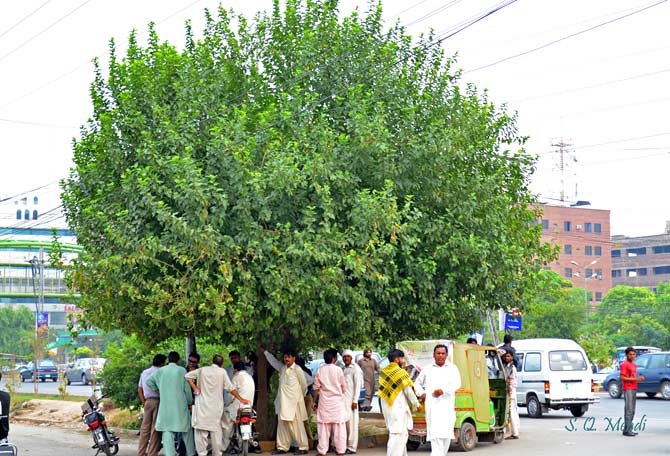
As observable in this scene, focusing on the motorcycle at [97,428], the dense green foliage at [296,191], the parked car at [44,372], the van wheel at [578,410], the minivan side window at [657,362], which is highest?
the dense green foliage at [296,191]

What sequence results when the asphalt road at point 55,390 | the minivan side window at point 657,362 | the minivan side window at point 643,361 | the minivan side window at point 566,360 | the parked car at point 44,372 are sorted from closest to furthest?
the minivan side window at point 566,360 → the minivan side window at point 657,362 → the minivan side window at point 643,361 → the asphalt road at point 55,390 → the parked car at point 44,372

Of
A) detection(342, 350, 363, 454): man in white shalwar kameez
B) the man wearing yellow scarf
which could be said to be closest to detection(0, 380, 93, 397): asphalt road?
detection(342, 350, 363, 454): man in white shalwar kameez

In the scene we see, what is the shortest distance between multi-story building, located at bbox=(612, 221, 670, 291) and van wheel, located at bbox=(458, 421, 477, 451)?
12970cm

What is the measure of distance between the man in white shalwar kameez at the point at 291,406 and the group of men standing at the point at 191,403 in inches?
25.0

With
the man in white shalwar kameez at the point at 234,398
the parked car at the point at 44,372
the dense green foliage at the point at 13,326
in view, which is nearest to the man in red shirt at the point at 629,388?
the man in white shalwar kameez at the point at 234,398

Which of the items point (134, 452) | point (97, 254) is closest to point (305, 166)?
point (97, 254)

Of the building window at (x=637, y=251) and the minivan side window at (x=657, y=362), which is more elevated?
the building window at (x=637, y=251)

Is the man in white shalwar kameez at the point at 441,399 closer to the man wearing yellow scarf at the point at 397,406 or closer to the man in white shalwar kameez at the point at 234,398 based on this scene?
the man wearing yellow scarf at the point at 397,406

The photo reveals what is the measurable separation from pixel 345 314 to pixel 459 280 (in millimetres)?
2540

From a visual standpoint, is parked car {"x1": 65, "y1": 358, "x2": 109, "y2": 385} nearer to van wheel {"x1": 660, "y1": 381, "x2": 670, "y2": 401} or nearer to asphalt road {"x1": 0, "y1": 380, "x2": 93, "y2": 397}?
asphalt road {"x1": 0, "y1": 380, "x2": 93, "y2": 397}

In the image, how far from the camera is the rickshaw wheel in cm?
1834

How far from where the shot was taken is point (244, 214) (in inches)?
625

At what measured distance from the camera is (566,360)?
26234mm

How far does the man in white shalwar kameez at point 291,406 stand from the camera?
17234mm
